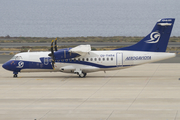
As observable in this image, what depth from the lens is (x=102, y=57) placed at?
31.8m

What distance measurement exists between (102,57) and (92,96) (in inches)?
369

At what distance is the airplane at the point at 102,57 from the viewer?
31031 mm

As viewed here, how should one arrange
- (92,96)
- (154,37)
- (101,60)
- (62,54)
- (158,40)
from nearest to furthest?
(92,96), (158,40), (154,37), (62,54), (101,60)

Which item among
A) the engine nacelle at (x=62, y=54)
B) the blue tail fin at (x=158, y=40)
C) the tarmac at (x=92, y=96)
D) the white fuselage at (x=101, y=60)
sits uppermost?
the blue tail fin at (x=158, y=40)

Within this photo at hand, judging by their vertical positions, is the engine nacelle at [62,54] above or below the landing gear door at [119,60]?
above

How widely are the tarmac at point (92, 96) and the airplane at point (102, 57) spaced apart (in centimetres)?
116

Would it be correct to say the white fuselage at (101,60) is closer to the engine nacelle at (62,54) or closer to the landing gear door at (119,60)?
the landing gear door at (119,60)

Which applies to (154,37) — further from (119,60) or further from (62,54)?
(62,54)

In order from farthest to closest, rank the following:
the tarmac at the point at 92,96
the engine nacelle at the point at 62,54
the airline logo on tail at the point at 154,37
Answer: the engine nacelle at the point at 62,54, the airline logo on tail at the point at 154,37, the tarmac at the point at 92,96

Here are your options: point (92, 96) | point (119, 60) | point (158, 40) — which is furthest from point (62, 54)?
point (158, 40)

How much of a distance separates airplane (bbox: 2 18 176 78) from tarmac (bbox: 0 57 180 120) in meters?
1.16

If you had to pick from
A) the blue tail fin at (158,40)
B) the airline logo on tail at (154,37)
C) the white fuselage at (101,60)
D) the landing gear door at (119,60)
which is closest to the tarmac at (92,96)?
the white fuselage at (101,60)
